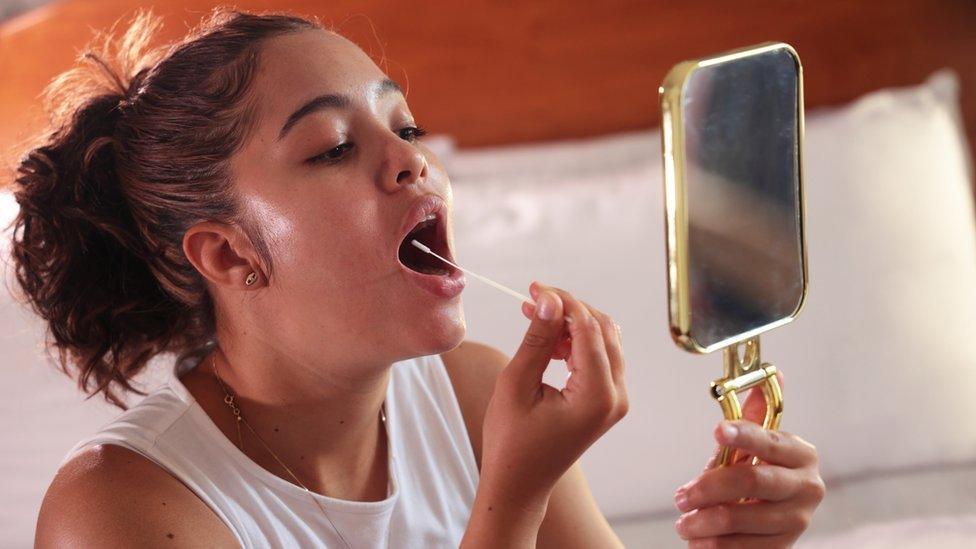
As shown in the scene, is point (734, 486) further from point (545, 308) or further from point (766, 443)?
point (545, 308)

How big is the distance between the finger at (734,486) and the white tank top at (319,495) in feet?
1.43

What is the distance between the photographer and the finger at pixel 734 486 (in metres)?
0.90

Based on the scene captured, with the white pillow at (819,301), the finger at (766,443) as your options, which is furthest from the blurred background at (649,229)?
the finger at (766,443)

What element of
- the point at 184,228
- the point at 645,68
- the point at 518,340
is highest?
the point at 645,68

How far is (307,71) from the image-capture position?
3.70 ft

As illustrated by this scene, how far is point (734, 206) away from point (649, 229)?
3.51ft

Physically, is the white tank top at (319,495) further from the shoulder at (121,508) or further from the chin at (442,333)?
the chin at (442,333)

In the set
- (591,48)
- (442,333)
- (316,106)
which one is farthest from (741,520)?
(591,48)

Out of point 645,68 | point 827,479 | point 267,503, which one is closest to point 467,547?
point 267,503

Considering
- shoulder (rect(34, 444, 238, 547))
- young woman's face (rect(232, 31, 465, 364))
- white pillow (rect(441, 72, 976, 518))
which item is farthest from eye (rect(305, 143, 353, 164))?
white pillow (rect(441, 72, 976, 518))

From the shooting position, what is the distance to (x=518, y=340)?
1821mm

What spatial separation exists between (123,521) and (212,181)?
343mm

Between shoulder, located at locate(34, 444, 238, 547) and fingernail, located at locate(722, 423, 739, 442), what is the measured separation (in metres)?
0.50

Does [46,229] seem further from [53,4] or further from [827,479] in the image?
[827,479]
